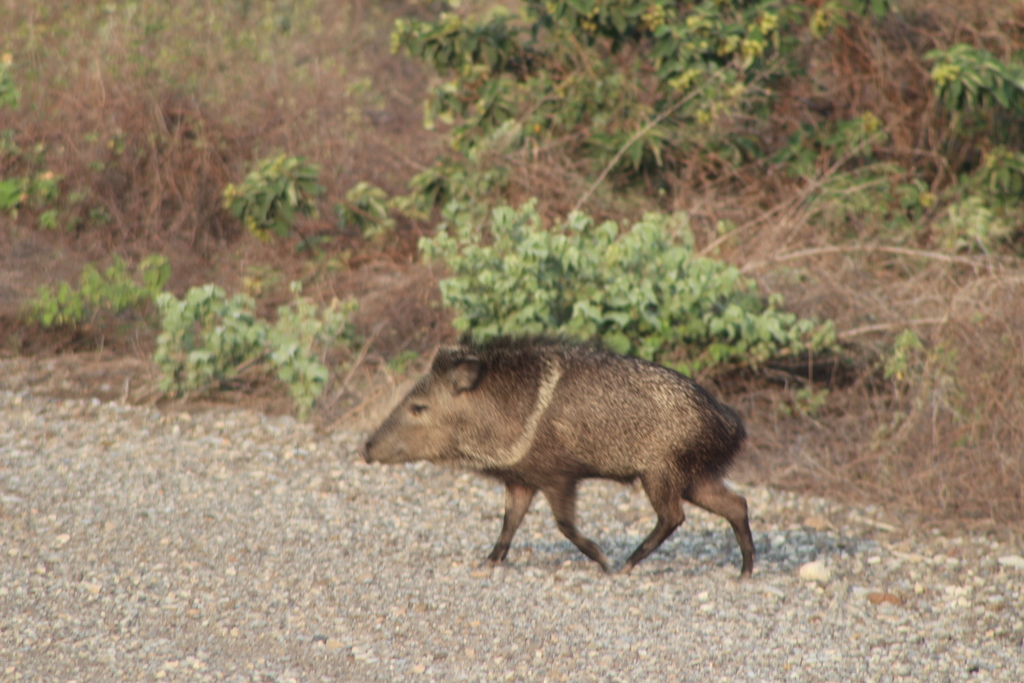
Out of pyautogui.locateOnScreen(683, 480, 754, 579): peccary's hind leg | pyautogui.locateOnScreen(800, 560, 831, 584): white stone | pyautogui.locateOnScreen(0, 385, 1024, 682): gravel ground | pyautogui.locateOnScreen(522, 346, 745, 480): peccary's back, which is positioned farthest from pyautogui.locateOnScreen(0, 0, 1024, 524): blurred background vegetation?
pyautogui.locateOnScreen(522, 346, 745, 480): peccary's back

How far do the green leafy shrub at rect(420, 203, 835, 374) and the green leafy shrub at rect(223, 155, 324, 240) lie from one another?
1878 mm

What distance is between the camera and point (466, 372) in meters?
4.32

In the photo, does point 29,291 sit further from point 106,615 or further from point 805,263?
point 805,263

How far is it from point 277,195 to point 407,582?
164 inches

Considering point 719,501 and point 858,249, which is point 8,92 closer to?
point 858,249

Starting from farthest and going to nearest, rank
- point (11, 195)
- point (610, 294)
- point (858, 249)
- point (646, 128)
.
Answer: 1. point (11, 195)
2. point (646, 128)
3. point (858, 249)
4. point (610, 294)

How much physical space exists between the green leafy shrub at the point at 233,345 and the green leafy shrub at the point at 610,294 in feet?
2.70

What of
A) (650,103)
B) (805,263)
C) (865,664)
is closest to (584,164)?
(650,103)

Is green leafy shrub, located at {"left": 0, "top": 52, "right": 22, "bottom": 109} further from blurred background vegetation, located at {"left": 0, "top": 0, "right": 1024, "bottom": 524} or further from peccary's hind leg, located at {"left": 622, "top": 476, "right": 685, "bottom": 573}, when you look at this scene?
peccary's hind leg, located at {"left": 622, "top": 476, "right": 685, "bottom": 573}

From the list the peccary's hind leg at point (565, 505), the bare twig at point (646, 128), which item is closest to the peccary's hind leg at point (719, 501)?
the peccary's hind leg at point (565, 505)

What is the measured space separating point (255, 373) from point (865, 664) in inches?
162

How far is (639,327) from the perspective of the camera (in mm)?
6281

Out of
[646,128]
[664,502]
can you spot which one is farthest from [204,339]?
[664,502]

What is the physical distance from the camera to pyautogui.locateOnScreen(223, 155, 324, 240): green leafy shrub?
7773 mm
